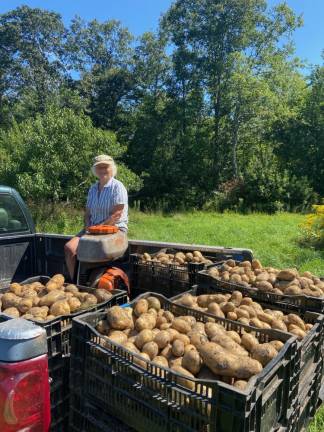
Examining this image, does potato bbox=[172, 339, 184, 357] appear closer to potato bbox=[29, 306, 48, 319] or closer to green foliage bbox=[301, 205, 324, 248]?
potato bbox=[29, 306, 48, 319]

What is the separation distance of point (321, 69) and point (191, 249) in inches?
1022

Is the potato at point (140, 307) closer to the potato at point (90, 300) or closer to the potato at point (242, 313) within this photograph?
the potato at point (90, 300)

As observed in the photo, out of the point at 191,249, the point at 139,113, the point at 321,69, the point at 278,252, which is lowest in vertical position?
the point at 278,252

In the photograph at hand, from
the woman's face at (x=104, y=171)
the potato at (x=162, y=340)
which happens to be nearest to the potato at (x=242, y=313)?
the potato at (x=162, y=340)

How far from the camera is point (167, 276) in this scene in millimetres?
4363

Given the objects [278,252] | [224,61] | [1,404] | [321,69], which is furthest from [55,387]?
[321,69]

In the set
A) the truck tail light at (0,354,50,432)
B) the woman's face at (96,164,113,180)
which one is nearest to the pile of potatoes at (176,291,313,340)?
the truck tail light at (0,354,50,432)

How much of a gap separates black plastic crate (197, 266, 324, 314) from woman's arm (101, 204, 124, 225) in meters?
1.11

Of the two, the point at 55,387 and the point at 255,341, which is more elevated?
the point at 255,341

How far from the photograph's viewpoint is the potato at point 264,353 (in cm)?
231

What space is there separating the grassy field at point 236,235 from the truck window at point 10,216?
594cm

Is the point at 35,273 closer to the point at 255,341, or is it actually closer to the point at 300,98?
the point at 255,341

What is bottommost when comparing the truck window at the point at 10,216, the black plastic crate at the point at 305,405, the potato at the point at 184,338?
the black plastic crate at the point at 305,405

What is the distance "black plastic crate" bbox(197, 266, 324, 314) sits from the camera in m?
3.22
